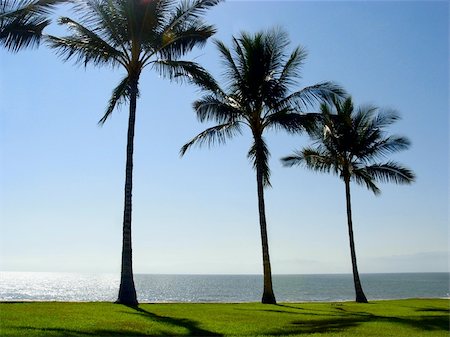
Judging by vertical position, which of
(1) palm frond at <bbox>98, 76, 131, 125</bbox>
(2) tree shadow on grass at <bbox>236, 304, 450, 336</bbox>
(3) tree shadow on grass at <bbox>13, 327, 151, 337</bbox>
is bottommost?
(2) tree shadow on grass at <bbox>236, 304, 450, 336</bbox>

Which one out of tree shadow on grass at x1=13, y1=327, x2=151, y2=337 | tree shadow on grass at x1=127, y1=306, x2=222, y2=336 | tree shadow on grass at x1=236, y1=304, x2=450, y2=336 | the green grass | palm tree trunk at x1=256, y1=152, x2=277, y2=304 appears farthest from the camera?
palm tree trunk at x1=256, y1=152, x2=277, y2=304

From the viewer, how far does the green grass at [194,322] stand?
38.2ft

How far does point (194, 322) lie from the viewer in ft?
44.8

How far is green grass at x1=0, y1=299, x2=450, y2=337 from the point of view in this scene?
11.6m

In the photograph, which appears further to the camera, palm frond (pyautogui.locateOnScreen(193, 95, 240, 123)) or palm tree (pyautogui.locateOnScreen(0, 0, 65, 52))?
palm frond (pyautogui.locateOnScreen(193, 95, 240, 123))

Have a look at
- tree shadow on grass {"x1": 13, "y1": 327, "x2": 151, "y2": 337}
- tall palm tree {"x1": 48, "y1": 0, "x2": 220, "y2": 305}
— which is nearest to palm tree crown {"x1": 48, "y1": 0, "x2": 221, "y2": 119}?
tall palm tree {"x1": 48, "y1": 0, "x2": 220, "y2": 305}

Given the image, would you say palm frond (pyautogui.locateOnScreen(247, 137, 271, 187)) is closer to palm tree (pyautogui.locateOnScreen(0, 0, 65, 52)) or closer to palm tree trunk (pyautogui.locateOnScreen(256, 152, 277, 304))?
palm tree trunk (pyautogui.locateOnScreen(256, 152, 277, 304))

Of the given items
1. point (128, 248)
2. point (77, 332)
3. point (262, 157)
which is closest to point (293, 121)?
point (262, 157)

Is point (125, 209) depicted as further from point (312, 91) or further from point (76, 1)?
point (312, 91)

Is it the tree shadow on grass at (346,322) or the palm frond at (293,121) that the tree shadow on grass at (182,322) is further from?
the palm frond at (293,121)

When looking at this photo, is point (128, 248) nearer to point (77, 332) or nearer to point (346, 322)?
point (77, 332)

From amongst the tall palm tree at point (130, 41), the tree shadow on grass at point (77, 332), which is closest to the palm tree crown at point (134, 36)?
the tall palm tree at point (130, 41)

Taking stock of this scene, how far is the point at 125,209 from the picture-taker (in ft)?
59.7

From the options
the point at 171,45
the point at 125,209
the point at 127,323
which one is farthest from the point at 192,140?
the point at 127,323
